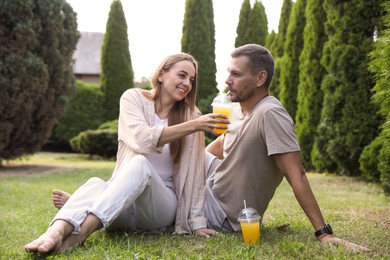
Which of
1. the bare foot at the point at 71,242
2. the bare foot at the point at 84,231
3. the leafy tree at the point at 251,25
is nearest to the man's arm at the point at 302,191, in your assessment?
the bare foot at the point at 84,231

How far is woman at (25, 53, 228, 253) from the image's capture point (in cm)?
306

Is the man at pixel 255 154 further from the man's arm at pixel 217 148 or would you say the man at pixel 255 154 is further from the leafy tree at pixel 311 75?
the leafy tree at pixel 311 75

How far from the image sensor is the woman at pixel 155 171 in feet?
10.0

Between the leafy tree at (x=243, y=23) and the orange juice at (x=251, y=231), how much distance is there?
617 inches

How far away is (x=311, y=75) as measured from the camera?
11062 mm

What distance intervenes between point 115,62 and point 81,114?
2323mm

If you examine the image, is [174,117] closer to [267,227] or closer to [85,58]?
[267,227]

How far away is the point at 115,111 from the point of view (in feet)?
65.9

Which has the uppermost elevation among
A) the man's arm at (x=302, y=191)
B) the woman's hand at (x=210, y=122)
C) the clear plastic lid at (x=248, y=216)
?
the woman's hand at (x=210, y=122)

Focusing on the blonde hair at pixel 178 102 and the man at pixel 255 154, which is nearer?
the man at pixel 255 154

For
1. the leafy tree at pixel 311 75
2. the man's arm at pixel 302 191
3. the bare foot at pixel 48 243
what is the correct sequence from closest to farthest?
the bare foot at pixel 48 243 < the man's arm at pixel 302 191 < the leafy tree at pixel 311 75

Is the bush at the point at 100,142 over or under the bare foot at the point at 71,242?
under

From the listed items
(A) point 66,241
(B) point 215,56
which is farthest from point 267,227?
(B) point 215,56

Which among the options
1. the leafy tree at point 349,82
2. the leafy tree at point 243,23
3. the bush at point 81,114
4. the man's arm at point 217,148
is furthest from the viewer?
the bush at point 81,114
